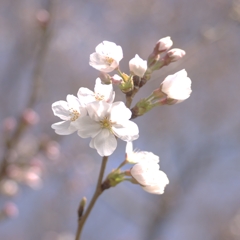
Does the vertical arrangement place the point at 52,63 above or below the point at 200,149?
above

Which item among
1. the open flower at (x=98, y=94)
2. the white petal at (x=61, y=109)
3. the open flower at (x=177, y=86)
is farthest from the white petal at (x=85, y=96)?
the open flower at (x=177, y=86)

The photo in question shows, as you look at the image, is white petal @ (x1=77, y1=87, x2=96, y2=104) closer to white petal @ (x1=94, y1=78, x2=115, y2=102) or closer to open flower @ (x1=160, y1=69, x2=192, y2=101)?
white petal @ (x1=94, y1=78, x2=115, y2=102)

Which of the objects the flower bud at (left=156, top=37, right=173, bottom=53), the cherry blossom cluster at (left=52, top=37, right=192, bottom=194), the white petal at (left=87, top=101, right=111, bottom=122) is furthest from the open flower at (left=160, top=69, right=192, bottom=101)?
the white petal at (left=87, top=101, right=111, bottom=122)

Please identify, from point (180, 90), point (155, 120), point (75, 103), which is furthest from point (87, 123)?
point (155, 120)

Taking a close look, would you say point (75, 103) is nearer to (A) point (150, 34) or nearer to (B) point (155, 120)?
(A) point (150, 34)

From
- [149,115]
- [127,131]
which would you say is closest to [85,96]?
[127,131]
